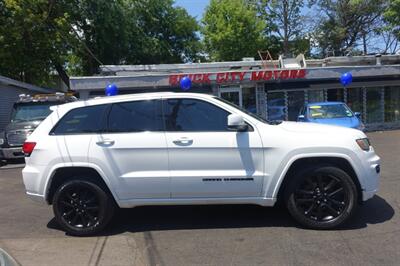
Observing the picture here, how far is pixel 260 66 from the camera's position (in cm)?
2645

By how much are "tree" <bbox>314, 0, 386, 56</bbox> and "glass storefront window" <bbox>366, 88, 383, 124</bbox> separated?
1729 cm

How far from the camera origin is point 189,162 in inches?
245

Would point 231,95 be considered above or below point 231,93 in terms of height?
below

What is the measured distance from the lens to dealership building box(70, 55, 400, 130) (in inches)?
907

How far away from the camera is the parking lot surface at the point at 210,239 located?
17.5ft

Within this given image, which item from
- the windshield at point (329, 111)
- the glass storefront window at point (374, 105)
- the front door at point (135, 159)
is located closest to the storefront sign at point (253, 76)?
the glass storefront window at point (374, 105)

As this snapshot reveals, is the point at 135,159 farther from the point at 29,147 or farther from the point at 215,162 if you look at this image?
the point at 29,147

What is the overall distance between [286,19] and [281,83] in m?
22.0

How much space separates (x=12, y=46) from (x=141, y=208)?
2306 cm

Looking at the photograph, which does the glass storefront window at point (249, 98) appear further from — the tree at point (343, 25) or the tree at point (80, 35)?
the tree at point (343, 25)

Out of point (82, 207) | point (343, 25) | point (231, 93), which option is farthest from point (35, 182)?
point (343, 25)

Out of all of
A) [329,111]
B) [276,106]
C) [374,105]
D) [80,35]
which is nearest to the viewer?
[329,111]

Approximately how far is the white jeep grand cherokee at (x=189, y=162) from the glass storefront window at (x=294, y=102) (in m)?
18.8

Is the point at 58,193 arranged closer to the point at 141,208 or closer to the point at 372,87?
the point at 141,208
